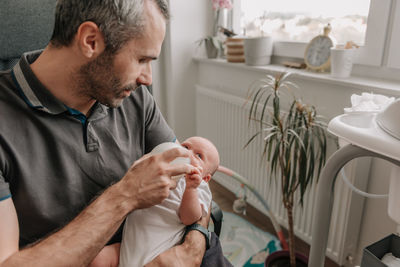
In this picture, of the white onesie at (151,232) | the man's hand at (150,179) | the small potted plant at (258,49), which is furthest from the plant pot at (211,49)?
the man's hand at (150,179)

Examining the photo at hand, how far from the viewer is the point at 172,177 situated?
0.95 metres

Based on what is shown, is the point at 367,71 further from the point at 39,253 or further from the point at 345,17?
the point at 39,253

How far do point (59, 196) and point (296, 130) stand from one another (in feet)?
3.34

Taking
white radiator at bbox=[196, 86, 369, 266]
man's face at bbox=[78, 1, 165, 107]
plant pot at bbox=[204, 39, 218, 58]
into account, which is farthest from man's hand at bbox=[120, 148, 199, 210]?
plant pot at bbox=[204, 39, 218, 58]

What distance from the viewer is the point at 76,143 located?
964 millimetres

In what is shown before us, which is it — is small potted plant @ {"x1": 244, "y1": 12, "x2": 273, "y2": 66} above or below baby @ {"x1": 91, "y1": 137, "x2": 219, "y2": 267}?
above

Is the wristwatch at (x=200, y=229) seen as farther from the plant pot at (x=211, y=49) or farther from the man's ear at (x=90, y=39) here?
the plant pot at (x=211, y=49)

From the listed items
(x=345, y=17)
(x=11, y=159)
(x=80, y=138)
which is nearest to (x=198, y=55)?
(x=345, y=17)

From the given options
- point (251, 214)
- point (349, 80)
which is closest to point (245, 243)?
point (251, 214)

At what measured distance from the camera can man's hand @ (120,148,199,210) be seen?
2.89ft

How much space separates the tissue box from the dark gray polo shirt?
2.45 ft

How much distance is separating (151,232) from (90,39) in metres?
0.57

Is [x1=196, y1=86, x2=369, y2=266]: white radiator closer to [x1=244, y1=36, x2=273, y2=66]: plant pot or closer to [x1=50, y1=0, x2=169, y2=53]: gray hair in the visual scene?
[x1=244, y1=36, x2=273, y2=66]: plant pot

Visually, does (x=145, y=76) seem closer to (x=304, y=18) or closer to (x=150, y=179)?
(x=150, y=179)
